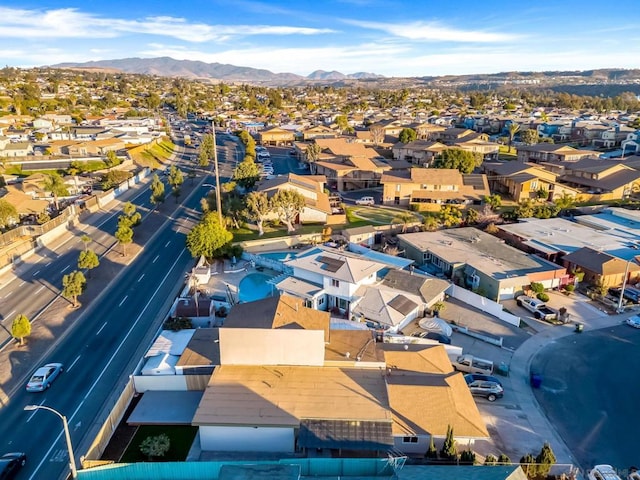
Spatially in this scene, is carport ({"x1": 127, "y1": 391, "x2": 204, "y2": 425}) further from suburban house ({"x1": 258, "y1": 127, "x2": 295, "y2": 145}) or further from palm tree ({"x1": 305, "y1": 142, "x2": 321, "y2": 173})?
suburban house ({"x1": 258, "y1": 127, "x2": 295, "y2": 145})

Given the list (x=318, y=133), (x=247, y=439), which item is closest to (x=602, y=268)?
(x=247, y=439)

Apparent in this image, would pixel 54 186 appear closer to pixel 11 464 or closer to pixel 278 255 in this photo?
pixel 278 255

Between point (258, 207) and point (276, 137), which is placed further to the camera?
point (276, 137)

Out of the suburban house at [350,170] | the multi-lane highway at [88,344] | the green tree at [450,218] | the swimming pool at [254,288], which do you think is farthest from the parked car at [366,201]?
the swimming pool at [254,288]

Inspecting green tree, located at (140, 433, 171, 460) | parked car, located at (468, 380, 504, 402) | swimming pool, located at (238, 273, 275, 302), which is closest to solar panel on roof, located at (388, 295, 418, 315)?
parked car, located at (468, 380, 504, 402)

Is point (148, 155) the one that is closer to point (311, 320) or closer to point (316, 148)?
point (316, 148)

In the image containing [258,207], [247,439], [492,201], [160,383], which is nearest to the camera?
[247,439]

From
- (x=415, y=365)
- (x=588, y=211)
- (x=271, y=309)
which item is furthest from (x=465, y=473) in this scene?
(x=588, y=211)
